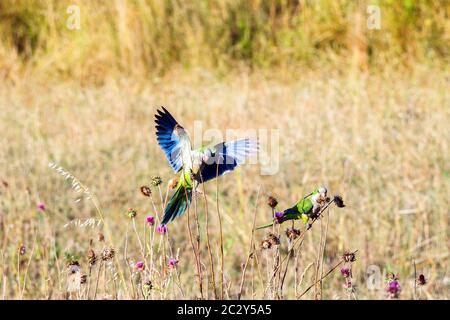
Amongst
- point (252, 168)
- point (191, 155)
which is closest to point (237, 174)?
point (252, 168)

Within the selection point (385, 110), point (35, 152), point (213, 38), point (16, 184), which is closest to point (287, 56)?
point (213, 38)

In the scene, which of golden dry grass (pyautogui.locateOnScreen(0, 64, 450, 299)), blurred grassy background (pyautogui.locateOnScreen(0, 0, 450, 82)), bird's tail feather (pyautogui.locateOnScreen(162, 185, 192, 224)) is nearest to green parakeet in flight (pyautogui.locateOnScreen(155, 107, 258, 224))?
bird's tail feather (pyautogui.locateOnScreen(162, 185, 192, 224))

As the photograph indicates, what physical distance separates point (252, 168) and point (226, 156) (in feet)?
8.11

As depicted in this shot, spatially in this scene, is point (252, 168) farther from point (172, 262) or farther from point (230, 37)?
point (230, 37)

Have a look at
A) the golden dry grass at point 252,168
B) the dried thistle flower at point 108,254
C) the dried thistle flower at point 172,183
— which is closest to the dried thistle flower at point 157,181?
the dried thistle flower at point 172,183

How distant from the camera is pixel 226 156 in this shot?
1.57m

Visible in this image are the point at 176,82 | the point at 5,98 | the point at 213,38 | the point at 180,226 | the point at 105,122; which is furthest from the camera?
the point at 213,38

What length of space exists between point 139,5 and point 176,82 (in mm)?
854

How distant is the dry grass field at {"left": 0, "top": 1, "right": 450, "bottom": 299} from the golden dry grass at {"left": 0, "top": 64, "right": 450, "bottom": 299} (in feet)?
0.03

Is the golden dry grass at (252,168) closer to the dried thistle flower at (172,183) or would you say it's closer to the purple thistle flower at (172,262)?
the purple thistle flower at (172,262)

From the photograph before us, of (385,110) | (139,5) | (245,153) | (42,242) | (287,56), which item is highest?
(139,5)
